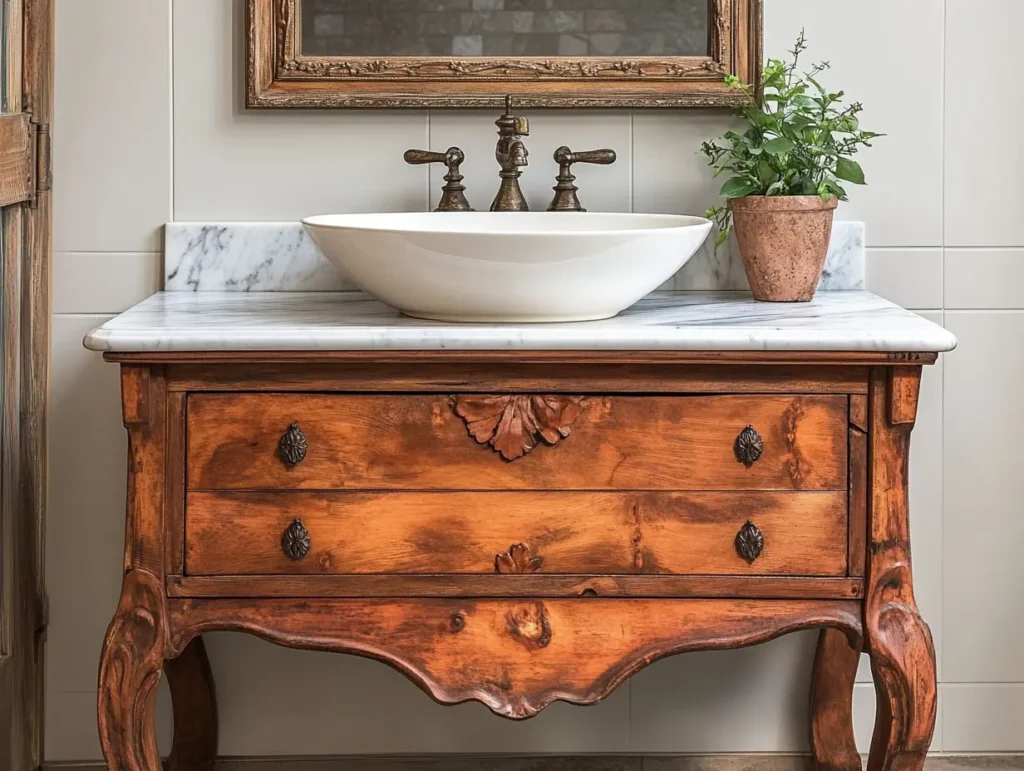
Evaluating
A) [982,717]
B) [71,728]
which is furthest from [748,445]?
[71,728]

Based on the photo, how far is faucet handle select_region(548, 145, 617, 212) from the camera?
1.66 m

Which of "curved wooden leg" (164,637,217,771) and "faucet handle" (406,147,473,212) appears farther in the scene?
"curved wooden leg" (164,637,217,771)

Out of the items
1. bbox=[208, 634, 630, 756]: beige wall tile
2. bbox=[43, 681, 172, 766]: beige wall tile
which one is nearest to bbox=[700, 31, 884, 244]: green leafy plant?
bbox=[208, 634, 630, 756]: beige wall tile

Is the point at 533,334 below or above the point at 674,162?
below

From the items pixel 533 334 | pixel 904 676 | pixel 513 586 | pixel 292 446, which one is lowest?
pixel 904 676

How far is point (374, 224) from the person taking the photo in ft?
5.37

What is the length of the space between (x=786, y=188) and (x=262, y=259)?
0.80 metres

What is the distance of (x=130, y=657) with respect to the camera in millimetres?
1355

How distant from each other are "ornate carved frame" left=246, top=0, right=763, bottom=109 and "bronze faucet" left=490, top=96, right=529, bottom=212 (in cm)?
9

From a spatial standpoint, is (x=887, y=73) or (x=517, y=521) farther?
(x=887, y=73)

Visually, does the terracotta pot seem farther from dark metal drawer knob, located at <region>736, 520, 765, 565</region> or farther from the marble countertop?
dark metal drawer knob, located at <region>736, 520, 765, 565</region>

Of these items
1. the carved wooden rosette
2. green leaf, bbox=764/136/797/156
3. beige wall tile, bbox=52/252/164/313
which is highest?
green leaf, bbox=764/136/797/156

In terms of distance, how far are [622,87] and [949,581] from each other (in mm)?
958

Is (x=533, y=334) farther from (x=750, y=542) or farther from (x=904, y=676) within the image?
(x=904, y=676)
